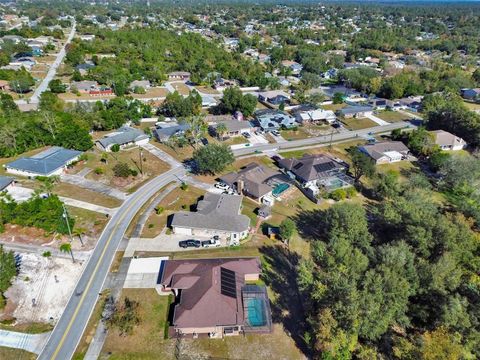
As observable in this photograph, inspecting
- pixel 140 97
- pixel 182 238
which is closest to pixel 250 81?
pixel 140 97

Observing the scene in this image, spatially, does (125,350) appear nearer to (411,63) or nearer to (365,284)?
(365,284)

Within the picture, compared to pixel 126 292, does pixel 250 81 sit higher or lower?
lower

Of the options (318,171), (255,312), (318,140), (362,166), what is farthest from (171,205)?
(318,140)

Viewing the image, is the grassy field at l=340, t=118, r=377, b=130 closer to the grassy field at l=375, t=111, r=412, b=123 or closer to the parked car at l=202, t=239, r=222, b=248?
the grassy field at l=375, t=111, r=412, b=123

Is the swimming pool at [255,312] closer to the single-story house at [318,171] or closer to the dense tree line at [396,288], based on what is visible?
the dense tree line at [396,288]

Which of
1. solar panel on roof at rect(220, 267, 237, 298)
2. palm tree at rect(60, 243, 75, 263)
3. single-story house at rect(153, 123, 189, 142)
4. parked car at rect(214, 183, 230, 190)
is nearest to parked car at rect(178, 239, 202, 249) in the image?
solar panel on roof at rect(220, 267, 237, 298)

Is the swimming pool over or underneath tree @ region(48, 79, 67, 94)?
over

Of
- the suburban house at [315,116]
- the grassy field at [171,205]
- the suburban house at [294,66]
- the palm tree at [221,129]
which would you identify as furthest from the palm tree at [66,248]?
the suburban house at [294,66]
